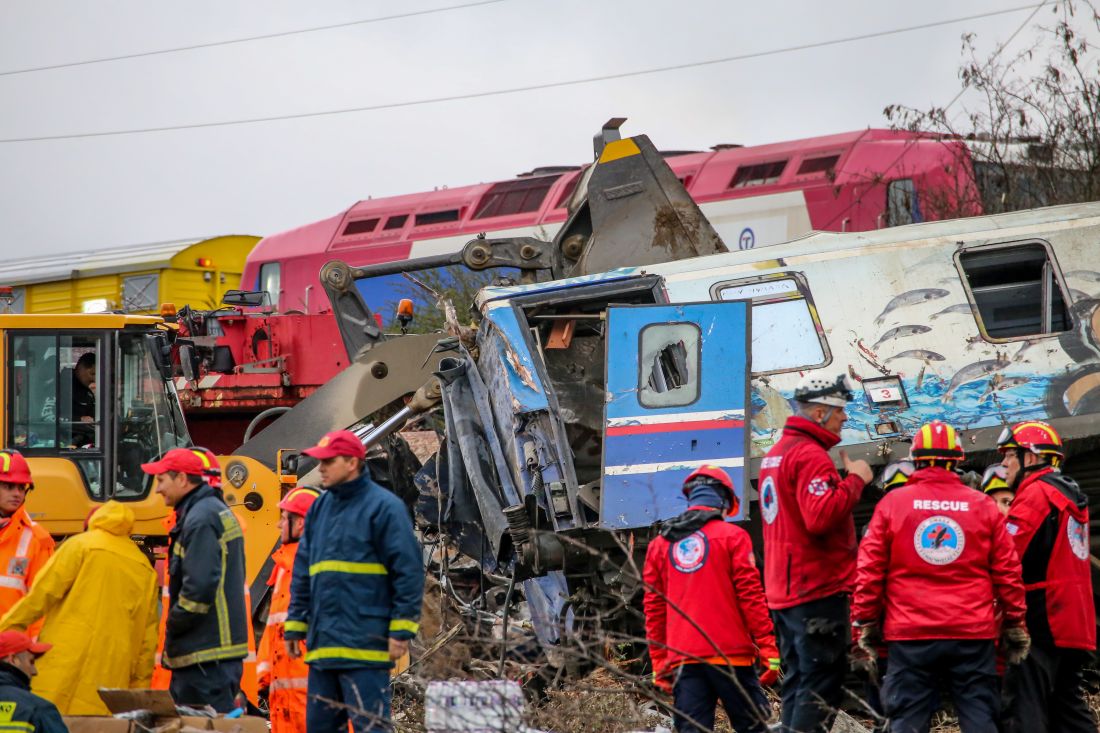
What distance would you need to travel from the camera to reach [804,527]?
6.04 m

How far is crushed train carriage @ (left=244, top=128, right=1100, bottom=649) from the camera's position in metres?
8.12

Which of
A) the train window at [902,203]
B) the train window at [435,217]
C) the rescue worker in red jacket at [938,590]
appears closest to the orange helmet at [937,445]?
the rescue worker in red jacket at [938,590]

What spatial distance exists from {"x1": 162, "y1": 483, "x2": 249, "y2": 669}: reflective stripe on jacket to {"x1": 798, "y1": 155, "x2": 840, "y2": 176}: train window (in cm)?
1515

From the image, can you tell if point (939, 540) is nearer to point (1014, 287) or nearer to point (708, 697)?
point (708, 697)

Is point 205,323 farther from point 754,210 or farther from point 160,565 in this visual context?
point 754,210

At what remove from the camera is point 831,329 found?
28.2 ft

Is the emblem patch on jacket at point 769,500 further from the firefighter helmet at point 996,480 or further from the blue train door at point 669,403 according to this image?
the blue train door at point 669,403

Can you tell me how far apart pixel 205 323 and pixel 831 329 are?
8.84 meters

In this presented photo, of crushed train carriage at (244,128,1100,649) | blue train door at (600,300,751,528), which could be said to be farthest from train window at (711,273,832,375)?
blue train door at (600,300,751,528)

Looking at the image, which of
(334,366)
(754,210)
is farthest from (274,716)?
(754,210)

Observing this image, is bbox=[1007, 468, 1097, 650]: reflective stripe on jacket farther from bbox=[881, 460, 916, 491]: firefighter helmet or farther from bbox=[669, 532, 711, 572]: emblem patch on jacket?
bbox=[669, 532, 711, 572]: emblem patch on jacket

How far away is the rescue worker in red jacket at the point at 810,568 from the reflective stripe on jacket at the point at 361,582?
65.5 inches

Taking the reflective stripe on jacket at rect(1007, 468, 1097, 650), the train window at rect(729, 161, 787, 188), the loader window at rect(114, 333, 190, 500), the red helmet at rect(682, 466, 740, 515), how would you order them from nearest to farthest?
the reflective stripe on jacket at rect(1007, 468, 1097, 650)
the red helmet at rect(682, 466, 740, 515)
the loader window at rect(114, 333, 190, 500)
the train window at rect(729, 161, 787, 188)

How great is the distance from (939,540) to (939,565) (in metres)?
0.10
